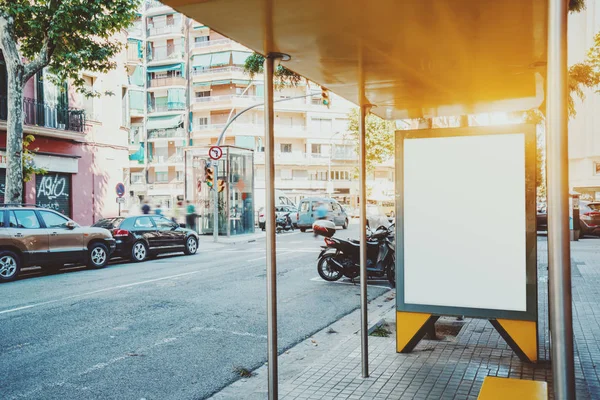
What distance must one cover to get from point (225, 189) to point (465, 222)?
21688mm

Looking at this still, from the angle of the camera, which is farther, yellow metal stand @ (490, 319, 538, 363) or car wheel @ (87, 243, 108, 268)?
car wheel @ (87, 243, 108, 268)

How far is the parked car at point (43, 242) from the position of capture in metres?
12.7

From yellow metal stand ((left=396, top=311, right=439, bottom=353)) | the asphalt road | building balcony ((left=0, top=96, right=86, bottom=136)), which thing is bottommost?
the asphalt road

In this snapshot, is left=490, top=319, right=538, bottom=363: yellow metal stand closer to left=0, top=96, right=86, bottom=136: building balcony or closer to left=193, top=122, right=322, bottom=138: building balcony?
left=0, top=96, right=86, bottom=136: building balcony

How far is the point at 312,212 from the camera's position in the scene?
31.4 metres

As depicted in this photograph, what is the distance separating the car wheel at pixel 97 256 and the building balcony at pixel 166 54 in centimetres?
4868

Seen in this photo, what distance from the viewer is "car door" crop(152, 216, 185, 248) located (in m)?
17.7

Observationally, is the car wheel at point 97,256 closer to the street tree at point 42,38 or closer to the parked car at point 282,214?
the street tree at point 42,38

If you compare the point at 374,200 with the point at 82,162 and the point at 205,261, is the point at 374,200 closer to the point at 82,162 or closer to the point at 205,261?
the point at 82,162

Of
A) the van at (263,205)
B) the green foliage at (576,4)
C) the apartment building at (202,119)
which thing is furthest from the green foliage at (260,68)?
the apartment building at (202,119)

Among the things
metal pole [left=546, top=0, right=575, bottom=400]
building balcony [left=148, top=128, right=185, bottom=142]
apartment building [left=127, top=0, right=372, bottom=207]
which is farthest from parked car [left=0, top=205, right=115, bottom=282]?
building balcony [left=148, top=128, right=185, bottom=142]

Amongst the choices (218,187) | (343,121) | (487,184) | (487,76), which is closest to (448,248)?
(487,184)

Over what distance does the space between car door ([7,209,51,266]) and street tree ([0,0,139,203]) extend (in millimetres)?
3362

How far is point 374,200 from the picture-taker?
169 feet
